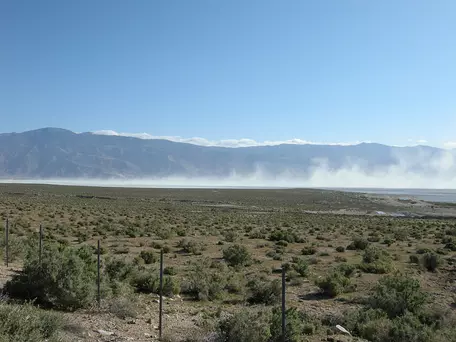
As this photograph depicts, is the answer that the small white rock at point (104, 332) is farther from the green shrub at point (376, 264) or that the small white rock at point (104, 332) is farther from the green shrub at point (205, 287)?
the green shrub at point (376, 264)

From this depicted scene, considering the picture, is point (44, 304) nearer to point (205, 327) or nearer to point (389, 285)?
point (205, 327)

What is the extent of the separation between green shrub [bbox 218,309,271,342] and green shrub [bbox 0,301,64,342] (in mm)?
2890

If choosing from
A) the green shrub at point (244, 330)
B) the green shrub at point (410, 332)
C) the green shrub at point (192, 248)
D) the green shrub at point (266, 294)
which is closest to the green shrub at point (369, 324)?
the green shrub at point (410, 332)

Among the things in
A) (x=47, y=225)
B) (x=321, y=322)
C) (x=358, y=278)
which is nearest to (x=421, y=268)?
(x=358, y=278)

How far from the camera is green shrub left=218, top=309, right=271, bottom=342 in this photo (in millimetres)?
7387

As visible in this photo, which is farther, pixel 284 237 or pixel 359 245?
pixel 284 237

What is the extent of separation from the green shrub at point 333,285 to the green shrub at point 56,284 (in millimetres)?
7676

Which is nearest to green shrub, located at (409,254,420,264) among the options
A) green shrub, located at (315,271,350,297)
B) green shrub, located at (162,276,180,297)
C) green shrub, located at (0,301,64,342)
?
green shrub, located at (315,271,350,297)

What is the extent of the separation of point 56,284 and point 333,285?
861 cm

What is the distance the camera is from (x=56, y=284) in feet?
30.9

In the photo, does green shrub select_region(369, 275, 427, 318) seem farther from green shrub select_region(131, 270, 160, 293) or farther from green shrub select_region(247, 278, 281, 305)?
green shrub select_region(131, 270, 160, 293)

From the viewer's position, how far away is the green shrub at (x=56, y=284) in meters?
9.34

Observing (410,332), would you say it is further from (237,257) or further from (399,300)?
(237,257)

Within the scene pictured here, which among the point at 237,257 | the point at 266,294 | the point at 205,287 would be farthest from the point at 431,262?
the point at 205,287
